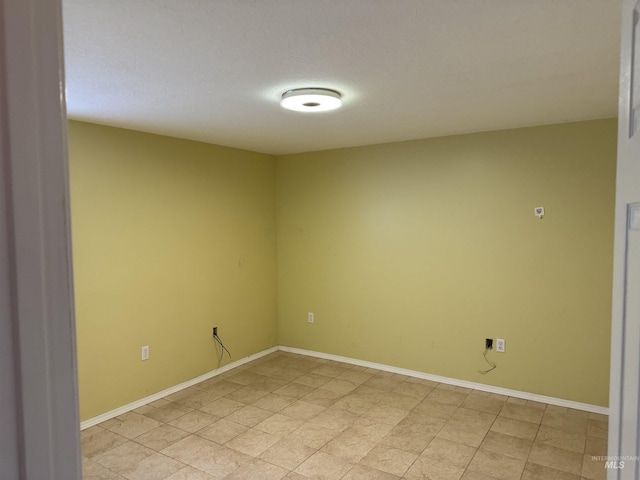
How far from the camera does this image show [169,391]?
12.2ft

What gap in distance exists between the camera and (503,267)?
11.9ft

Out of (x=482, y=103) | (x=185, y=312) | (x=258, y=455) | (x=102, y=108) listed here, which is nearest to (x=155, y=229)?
(x=185, y=312)

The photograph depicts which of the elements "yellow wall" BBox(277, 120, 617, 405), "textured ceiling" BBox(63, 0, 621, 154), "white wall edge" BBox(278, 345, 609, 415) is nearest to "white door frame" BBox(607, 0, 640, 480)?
"textured ceiling" BBox(63, 0, 621, 154)

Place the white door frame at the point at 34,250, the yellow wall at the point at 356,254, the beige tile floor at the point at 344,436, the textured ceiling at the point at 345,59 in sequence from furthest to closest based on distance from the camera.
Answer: the yellow wall at the point at 356,254, the beige tile floor at the point at 344,436, the textured ceiling at the point at 345,59, the white door frame at the point at 34,250

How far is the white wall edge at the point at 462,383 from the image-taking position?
11.0 feet

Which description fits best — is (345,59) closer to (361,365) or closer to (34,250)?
(34,250)

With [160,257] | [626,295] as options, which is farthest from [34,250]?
[160,257]

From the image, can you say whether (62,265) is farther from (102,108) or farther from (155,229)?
(155,229)

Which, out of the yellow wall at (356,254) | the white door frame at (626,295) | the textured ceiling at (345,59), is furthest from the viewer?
the yellow wall at (356,254)

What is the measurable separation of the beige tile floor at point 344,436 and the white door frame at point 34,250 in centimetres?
234

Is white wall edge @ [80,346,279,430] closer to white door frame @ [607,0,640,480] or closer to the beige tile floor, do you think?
the beige tile floor

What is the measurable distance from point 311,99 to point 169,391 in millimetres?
2798

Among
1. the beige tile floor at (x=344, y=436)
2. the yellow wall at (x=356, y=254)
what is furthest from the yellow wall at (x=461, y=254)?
the beige tile floor at (x=344, y=436)

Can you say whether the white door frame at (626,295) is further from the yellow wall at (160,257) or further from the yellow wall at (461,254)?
the yellow wall at (160,257)
